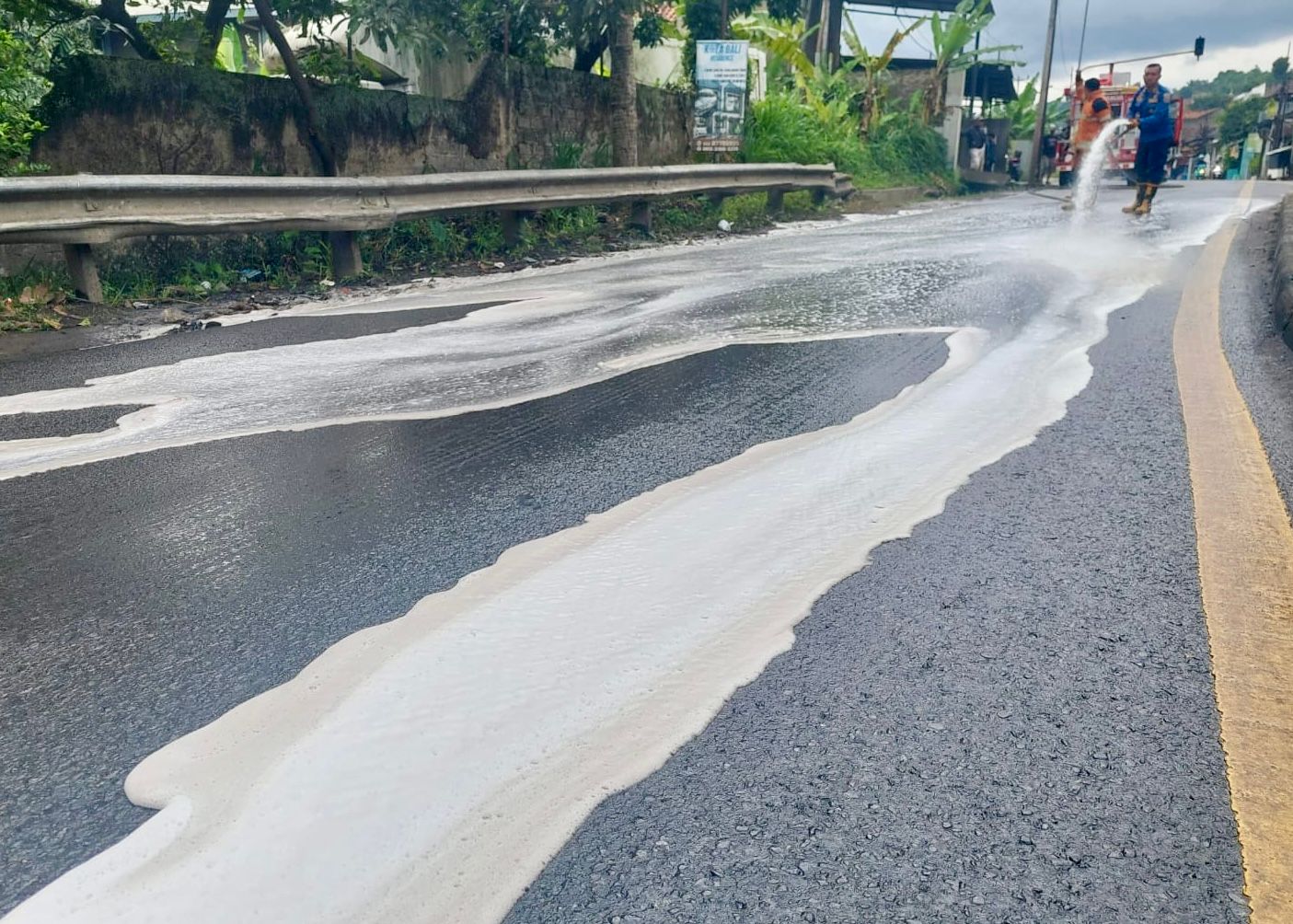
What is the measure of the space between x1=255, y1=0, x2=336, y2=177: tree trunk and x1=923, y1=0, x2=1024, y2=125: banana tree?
16.9m

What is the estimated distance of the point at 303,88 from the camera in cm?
861

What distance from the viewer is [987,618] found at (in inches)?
79.4

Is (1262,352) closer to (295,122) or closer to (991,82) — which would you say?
(295,122)

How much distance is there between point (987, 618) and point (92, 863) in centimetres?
162

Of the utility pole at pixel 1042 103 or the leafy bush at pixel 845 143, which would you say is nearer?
the leafy bush at pixel 845 143

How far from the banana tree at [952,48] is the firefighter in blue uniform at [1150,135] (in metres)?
9.37

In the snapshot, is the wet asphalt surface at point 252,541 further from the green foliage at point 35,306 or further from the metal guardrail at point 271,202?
the metal guardrail at point 271,202

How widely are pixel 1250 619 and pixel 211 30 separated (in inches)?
397

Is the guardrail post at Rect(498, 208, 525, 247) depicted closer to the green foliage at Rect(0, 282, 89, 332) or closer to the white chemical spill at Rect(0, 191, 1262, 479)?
the white chemical spill at Rect(0, 191, 1262, 479)

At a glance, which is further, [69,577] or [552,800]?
[69,577]

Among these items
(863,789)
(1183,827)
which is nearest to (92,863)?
(863,789)

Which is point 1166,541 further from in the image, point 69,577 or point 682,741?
point 69,577

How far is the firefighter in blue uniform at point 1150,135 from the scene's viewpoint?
1234cm

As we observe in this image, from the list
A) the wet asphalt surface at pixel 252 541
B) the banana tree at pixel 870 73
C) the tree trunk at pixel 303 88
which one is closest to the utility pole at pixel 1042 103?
the banana tree at pixel 870 73
